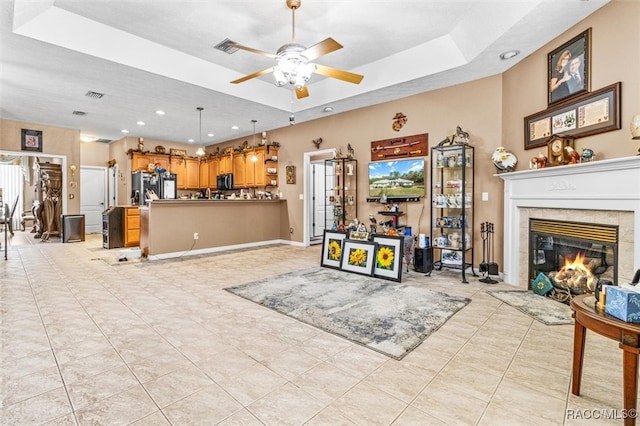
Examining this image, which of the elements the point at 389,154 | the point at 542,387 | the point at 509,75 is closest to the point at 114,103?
the point at 389,154

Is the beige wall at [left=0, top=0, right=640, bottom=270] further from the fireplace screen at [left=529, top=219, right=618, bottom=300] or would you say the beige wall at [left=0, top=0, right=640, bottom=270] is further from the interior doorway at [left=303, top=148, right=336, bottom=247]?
the fireplace screen at [left=529, top=219, right=618, bottom=300]

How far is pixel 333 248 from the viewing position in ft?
16.5

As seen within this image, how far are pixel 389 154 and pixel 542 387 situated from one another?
14.3 ft

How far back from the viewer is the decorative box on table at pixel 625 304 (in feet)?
4.64

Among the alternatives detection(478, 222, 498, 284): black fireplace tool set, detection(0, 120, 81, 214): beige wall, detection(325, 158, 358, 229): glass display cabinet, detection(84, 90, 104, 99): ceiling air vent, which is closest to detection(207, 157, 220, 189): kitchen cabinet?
detection(0, 120, 81, 214): beige wall

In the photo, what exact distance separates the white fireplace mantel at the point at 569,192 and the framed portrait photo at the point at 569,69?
833 mm

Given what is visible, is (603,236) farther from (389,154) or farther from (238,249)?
(238,249)

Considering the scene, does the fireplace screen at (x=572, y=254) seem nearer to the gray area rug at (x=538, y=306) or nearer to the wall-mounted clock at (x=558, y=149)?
the gray area rug at (x=538, y=306)

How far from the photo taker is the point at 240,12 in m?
3.54

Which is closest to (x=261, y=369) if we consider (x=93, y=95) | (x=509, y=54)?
(x=509, y=54)

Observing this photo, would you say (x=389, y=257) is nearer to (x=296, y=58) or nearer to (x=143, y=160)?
(x=296, y=58)

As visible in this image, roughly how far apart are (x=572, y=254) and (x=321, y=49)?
348 cm

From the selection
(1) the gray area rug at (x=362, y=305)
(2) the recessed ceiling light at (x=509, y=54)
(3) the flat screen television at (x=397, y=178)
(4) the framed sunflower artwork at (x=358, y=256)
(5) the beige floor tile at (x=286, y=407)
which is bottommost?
(5) the beige floor tile at (x=286, y=407)

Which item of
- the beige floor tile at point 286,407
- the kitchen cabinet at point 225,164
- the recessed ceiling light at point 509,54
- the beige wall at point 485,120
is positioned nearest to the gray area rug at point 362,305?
the beige floor tile at point 286,407
